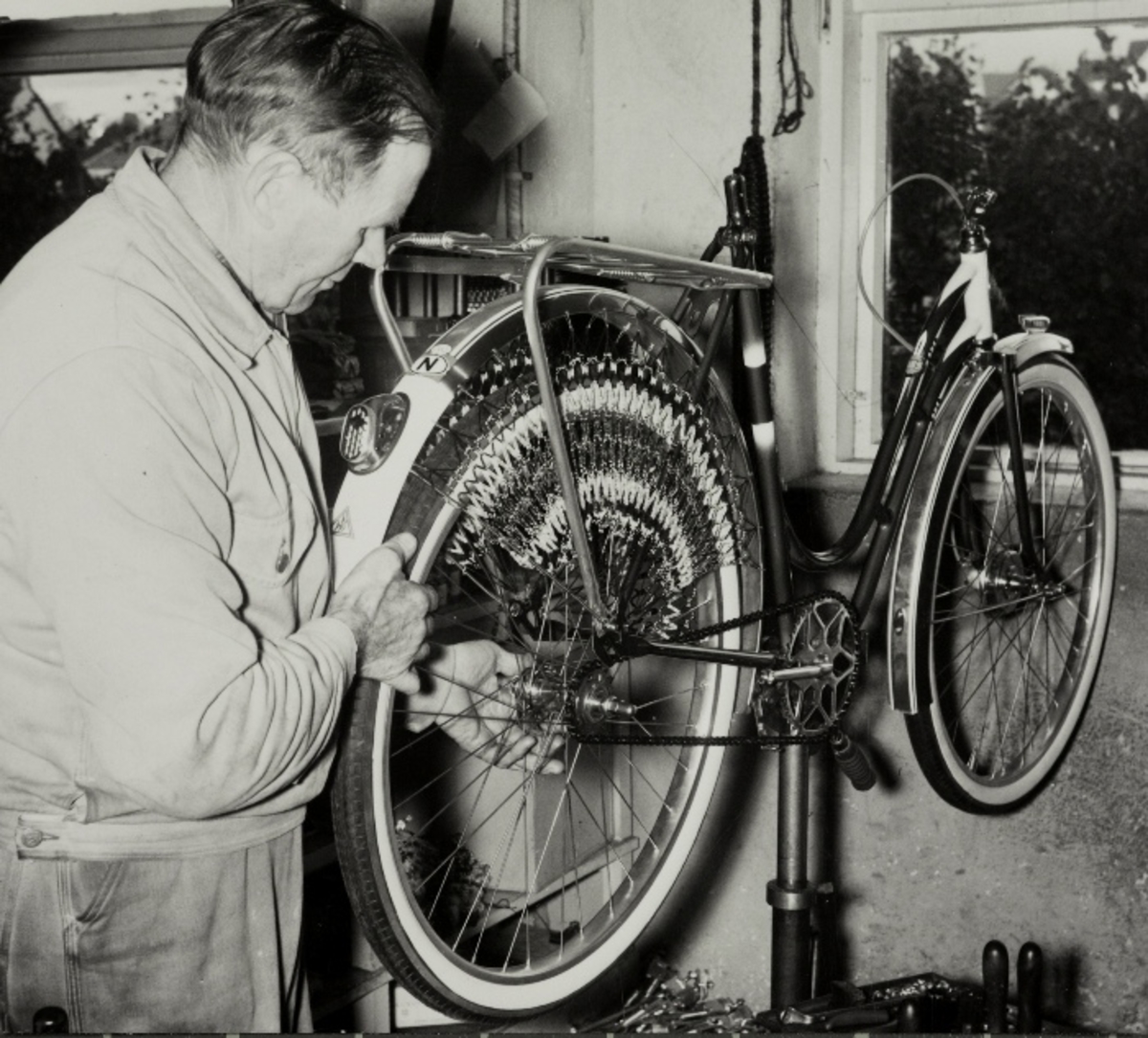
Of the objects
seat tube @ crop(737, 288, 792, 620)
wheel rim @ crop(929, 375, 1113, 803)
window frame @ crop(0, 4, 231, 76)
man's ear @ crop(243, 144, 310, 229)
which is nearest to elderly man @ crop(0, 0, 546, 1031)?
man's ear @ crop(243, 144, 310, 229)

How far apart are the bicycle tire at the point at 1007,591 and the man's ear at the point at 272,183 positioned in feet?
3.62

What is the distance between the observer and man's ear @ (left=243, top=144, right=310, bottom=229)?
1.18 meters

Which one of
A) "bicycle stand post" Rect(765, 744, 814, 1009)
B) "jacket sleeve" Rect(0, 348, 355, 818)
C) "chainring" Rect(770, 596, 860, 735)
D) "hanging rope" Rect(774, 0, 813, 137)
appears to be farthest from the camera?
"hanging rope" Rect(774, 0, 813, 137)

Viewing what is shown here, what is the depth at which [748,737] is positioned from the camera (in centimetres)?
177

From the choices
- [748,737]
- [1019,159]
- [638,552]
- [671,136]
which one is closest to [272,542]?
[638,552]

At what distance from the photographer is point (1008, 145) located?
2.74 metres

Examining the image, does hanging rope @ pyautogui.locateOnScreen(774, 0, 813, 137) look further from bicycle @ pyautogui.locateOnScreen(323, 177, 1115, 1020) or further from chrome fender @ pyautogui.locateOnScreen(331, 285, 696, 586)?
chrome fender @ pyautogui.locateOnScreen(331, 285, 696, 586)

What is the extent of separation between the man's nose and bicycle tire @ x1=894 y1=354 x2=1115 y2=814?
0.98 metres

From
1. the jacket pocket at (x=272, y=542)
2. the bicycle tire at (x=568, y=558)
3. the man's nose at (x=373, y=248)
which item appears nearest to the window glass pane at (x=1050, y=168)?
the bicycle tire at (x=568, y=558)

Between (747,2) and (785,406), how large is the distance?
76 centimetres

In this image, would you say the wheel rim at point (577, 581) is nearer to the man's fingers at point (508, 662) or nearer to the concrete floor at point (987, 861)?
the man's fingers at point (508, 662)

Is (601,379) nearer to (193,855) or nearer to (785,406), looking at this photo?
(193,855)

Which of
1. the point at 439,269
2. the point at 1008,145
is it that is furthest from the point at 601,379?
the point at 1008,145

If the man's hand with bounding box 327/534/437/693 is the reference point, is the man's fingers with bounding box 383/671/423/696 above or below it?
below
